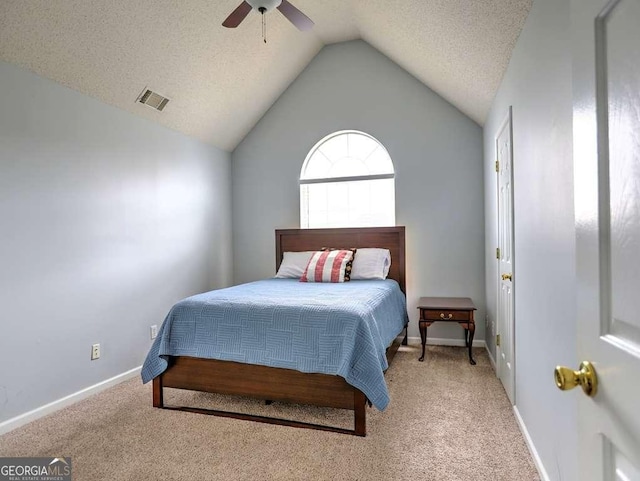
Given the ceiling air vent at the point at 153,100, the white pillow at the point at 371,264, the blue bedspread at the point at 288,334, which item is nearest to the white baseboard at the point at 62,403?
the blue bedspread at the point at 288,334

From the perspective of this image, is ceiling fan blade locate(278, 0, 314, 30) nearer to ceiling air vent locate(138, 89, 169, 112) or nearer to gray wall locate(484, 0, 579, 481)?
gray wall locate(484, 0, 579, 481)

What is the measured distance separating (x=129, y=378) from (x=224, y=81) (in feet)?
9.38

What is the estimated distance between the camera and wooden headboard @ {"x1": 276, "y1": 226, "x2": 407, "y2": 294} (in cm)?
409

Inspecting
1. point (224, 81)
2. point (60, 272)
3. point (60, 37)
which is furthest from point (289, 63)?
point (60, 272)

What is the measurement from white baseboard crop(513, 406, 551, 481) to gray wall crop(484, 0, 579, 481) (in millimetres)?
36

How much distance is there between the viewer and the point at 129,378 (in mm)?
3219

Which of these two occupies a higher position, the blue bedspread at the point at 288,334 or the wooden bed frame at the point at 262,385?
the blue bedspread at the point at 288,334

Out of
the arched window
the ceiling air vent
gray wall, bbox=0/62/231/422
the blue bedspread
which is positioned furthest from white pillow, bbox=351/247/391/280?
the ceiling air vent

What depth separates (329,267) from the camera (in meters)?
3.79

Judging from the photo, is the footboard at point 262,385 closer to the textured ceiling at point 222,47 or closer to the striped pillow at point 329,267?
the striped pillow at point 329,267

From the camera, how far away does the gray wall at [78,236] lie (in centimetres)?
241

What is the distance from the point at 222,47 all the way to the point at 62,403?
3.07 m

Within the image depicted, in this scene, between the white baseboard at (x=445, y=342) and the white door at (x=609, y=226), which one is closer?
the white door at (x=609, y=226)

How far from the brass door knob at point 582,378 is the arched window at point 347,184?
143 inches
